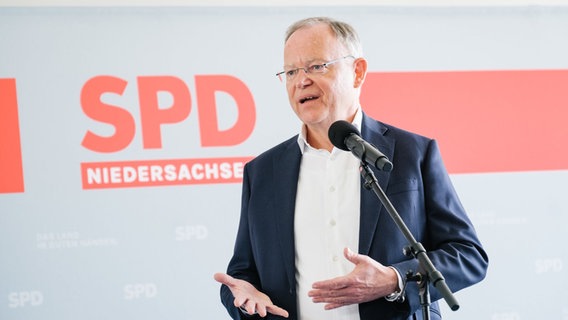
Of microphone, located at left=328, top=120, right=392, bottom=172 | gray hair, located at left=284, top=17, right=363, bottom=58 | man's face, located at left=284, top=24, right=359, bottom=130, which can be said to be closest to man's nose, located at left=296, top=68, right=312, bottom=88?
man's face, located at left=284, top=24, right=359, bottom=130

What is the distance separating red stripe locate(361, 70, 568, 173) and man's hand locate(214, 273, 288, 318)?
6.94 feet

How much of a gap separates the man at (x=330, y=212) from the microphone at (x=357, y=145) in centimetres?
36

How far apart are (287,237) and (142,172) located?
5.56 feet

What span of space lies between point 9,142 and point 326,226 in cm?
207

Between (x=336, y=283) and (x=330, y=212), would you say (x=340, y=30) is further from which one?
(x=336, y=283)

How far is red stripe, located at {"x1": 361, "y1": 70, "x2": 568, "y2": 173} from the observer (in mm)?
4305

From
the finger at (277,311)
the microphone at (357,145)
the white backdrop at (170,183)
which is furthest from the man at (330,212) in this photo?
the white backdrop at (170,183)

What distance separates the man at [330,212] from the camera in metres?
2.28

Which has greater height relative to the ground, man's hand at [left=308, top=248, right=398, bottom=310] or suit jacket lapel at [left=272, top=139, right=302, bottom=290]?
suit jacket lapel at [left=272, top=139, right=302, bottom=290]

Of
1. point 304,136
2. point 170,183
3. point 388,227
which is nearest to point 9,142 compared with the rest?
point 170,183

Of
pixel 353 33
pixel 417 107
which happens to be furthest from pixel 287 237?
pixel 417 107

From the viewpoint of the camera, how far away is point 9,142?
3.76m

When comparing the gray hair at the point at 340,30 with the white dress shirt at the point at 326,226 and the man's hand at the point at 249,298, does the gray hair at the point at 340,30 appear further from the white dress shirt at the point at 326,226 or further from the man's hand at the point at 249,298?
the man's hand at the point at 249,298

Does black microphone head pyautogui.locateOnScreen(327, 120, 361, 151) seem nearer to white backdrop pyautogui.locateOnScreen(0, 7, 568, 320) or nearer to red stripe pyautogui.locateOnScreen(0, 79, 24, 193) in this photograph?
white backdrop pyautogui.locateOnScreen(0, 7, 568, 320)
